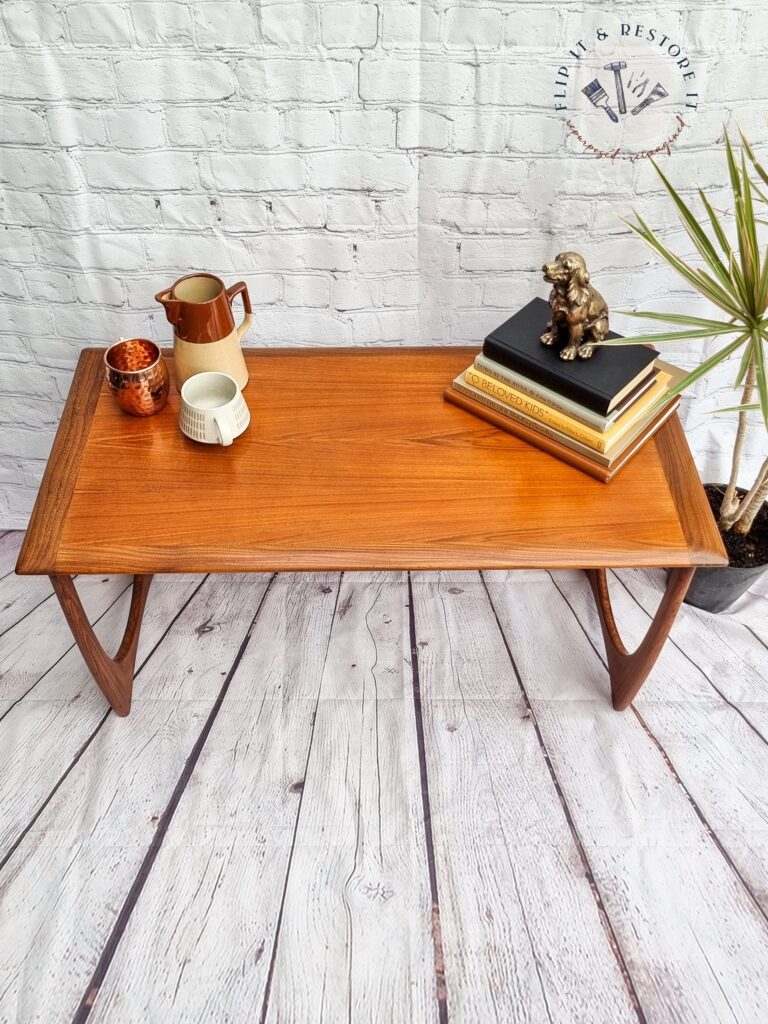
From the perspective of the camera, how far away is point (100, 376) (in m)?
1.20

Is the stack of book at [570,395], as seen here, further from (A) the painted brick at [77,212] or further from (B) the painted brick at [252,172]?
(A) the painted brick at [77,212]

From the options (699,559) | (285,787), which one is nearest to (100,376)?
(285,787)

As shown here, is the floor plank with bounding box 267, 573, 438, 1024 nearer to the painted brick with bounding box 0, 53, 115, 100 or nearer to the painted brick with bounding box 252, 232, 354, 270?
the painted brick with bounding box 252, 232, 354, 270

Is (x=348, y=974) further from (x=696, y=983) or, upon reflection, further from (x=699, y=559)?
(x=699, y=559)

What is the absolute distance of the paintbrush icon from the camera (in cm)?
113

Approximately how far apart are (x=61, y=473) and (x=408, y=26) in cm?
89

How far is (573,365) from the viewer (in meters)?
1.03

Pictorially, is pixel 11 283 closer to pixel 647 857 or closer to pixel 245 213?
pixel 245 213

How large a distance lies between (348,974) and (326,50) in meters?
1.35

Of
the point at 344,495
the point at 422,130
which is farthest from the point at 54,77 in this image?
the point at 344,495

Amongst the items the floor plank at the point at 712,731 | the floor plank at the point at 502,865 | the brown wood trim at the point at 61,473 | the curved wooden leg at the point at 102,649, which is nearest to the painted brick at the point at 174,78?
the brown wood trim at the point at 61,473

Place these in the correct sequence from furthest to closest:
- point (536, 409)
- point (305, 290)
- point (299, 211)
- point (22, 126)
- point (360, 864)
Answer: point (305, 290) < point (299, 211) < point (22, 126) < point (536, 409) < point (360, 864)

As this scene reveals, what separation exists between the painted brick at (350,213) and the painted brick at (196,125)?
221 millimetres

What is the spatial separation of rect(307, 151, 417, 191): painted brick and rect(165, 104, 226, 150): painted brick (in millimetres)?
162
